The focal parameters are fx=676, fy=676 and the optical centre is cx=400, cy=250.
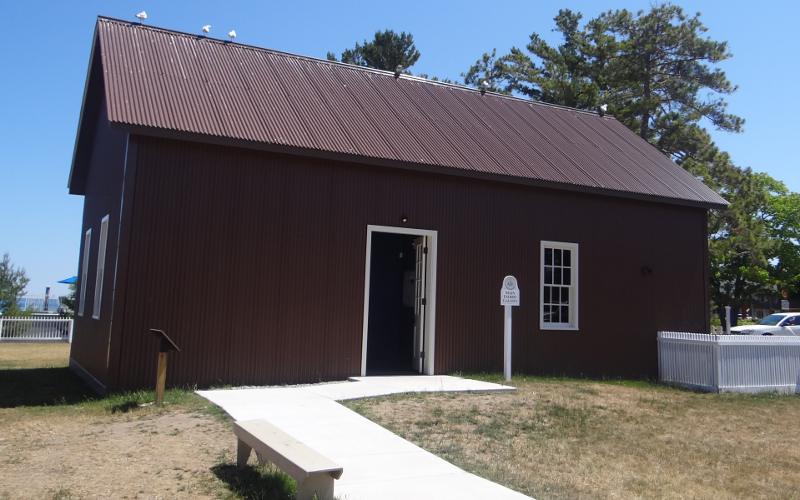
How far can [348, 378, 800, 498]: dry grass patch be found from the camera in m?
5.99

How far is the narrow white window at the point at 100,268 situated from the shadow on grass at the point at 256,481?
6.67m

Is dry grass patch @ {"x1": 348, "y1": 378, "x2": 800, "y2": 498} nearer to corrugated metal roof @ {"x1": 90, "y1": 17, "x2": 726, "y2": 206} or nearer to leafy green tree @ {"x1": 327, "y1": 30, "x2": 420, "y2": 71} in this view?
corrugated metal roof @ {"x1": 90, "y1": 17, "x2": 726, "y2": 206}

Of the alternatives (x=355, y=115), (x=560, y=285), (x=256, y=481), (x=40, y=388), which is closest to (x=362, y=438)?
(x=256, y=481)

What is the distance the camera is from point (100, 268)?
464 inches

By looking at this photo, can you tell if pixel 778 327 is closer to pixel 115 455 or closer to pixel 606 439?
pixel 606 439

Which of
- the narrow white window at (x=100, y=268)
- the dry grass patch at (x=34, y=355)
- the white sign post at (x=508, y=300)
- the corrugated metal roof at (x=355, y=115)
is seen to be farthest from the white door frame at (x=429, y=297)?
the dry grass patch at (x=34, y=355)

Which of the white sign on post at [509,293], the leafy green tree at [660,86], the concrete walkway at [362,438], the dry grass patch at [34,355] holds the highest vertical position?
the leafy green tree at [660,86]

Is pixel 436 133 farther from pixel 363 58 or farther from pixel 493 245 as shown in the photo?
pixel 363 58

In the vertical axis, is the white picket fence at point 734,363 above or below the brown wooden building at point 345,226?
below

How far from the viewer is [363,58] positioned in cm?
3666

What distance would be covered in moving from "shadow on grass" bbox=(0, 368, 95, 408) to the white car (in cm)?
2229

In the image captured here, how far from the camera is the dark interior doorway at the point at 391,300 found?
524 inches

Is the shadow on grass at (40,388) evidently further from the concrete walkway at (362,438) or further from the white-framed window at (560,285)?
the white-framed window at (560,285)

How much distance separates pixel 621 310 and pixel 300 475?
10327mm
